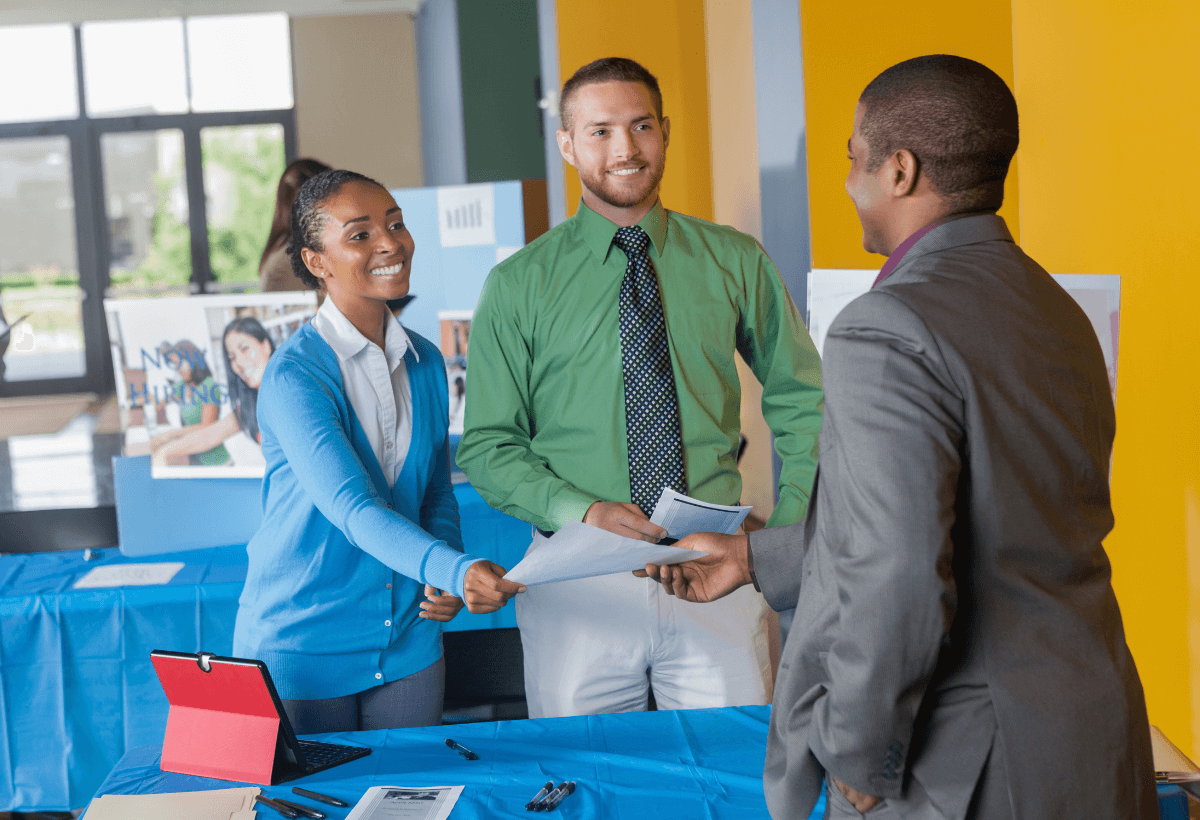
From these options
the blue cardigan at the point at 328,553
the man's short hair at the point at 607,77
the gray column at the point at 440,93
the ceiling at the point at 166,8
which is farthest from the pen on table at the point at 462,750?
the ceiling at the point at 166,8

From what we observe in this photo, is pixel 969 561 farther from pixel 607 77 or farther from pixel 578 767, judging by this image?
pixel 607 77

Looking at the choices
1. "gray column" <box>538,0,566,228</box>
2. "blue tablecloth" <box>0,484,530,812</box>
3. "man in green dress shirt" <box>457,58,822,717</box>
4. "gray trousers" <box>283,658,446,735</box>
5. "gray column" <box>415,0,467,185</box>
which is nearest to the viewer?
"gray trousers" <box>283,658,446,735</box>

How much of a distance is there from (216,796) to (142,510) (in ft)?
5.71

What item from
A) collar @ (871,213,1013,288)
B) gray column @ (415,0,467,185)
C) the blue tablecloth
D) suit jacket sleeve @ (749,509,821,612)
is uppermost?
gray column @ (415,0,467,185)

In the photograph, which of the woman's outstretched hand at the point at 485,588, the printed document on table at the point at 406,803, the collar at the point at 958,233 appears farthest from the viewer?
the woman's outstretched hand at the point at 485,588

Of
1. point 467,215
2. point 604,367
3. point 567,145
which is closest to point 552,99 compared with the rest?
point 467,215

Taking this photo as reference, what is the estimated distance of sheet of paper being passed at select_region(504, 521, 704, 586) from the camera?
153cm

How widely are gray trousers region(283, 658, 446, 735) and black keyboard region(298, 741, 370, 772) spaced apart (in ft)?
0.61

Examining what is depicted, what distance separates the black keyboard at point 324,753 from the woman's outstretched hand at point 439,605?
29cm

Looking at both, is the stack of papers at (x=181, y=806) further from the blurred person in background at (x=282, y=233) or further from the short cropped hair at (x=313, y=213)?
the blurred person in background at (x=282, y=233)

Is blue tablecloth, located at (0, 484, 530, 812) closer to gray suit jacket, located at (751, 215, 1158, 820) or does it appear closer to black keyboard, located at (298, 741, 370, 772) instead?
black keyboard, located at (298, 741, 370, 772)

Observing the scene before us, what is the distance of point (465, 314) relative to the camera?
3.46 meters

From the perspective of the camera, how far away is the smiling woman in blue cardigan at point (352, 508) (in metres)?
1.73

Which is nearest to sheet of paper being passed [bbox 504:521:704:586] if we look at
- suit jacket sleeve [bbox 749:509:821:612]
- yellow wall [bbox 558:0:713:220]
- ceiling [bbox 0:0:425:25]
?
suit jacket sleeve [bbox 749:509:821:612]
